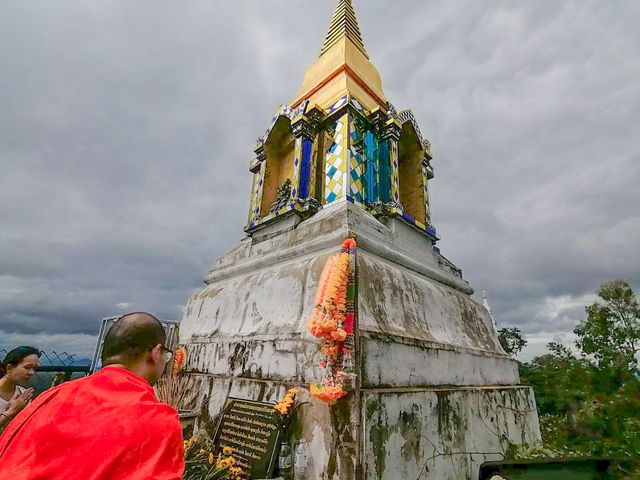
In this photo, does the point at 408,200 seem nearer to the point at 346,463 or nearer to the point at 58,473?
the point at 346,463

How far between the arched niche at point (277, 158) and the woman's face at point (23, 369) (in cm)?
478

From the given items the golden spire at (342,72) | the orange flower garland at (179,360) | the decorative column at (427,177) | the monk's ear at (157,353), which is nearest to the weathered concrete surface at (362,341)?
the orange flower garland at (179,360)

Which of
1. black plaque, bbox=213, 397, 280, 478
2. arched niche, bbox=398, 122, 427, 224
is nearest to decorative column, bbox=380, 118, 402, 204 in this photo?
arched niche, bbox=398, 122, 427, 224

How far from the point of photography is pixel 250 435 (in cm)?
367

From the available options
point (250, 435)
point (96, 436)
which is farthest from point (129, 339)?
point (250, 435)

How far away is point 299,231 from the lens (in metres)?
5.81

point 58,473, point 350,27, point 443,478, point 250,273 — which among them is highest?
point 350,27

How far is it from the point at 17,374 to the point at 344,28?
1036 cm

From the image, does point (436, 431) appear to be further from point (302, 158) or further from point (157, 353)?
point (302, 158)

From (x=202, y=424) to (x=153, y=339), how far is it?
3.09 m

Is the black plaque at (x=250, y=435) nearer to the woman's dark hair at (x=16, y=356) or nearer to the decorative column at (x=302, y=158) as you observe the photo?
the woman's dark hair at (x=16, y=356)

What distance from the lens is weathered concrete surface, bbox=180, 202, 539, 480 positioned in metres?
3.33

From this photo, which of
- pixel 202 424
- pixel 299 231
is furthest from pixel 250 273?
pixel 202 424

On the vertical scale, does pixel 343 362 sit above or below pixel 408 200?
below
